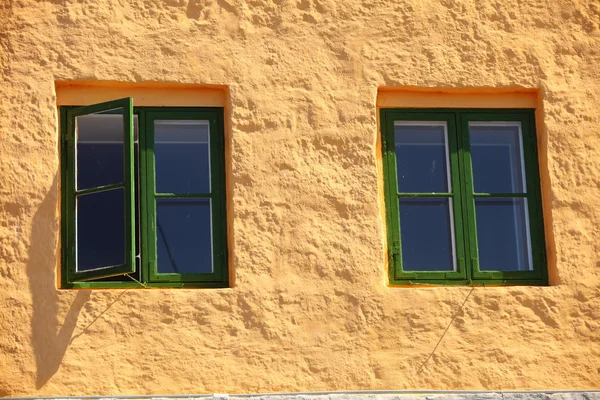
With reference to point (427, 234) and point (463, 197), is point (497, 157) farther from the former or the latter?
point (427, 234)

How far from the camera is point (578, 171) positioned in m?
10.3

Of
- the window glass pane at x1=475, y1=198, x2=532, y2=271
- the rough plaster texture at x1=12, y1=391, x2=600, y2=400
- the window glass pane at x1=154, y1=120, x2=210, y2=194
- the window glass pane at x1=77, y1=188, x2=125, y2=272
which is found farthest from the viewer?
the window glass pane at x1=475, y1=198, x2=532, y2=271

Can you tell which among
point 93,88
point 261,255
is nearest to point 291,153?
point 261,255

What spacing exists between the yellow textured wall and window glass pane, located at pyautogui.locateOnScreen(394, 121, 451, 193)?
0.95ft

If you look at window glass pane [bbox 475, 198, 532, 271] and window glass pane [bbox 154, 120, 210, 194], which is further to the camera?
window glass pane [bbox 475, 198, 532, 271]

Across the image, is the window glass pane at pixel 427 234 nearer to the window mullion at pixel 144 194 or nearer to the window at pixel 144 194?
the window at pixel 144 194

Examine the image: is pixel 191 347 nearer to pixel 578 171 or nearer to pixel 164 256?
pixel 164 256

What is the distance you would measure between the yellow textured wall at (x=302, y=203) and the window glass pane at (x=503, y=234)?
0.71 ft

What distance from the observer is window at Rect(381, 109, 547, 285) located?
1018 cm

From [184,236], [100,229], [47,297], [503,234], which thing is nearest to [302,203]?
[184,236]

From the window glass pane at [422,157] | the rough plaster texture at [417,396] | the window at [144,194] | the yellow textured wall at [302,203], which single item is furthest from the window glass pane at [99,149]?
the window glass pane at [422,157]

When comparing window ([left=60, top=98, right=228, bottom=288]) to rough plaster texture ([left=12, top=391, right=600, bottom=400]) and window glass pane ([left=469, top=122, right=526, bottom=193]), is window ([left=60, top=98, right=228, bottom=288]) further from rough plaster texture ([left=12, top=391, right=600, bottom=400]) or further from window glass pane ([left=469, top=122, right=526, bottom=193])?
window glass pane ([left=469, top=122, right=526, bottom=193])

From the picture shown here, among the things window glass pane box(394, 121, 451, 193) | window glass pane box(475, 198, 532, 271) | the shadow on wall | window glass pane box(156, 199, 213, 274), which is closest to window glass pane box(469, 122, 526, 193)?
window glass pane box(475, 198, 532, 271)

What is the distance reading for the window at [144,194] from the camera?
977 centimetres
